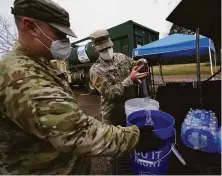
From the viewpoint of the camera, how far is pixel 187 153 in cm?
172

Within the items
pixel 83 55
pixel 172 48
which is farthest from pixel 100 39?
pixel 83 55

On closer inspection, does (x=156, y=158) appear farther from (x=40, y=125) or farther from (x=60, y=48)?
(x=60, y=48)

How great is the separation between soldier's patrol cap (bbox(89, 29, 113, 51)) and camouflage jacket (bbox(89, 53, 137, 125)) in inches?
8.7

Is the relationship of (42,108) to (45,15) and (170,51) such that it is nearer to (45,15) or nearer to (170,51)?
(45,15)

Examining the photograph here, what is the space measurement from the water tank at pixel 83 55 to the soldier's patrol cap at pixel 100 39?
4.87 meters

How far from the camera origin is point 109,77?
310cm

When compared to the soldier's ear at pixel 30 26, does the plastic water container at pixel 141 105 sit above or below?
below

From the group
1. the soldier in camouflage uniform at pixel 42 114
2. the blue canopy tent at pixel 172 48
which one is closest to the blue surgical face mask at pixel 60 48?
the soldier in camouflage uniform at pixel 42 114

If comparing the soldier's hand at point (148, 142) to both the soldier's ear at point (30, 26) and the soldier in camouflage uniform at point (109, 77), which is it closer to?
the soldier's ear at point (30, 26)

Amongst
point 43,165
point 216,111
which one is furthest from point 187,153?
point 43,165

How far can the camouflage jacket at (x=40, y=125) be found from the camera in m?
1.05

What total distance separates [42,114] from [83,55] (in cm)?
822

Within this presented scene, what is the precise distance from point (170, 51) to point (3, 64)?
5377 mm

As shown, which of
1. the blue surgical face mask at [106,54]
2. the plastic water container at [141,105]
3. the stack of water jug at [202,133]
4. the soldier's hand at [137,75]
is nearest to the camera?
the stack of water jug at [202,133]
